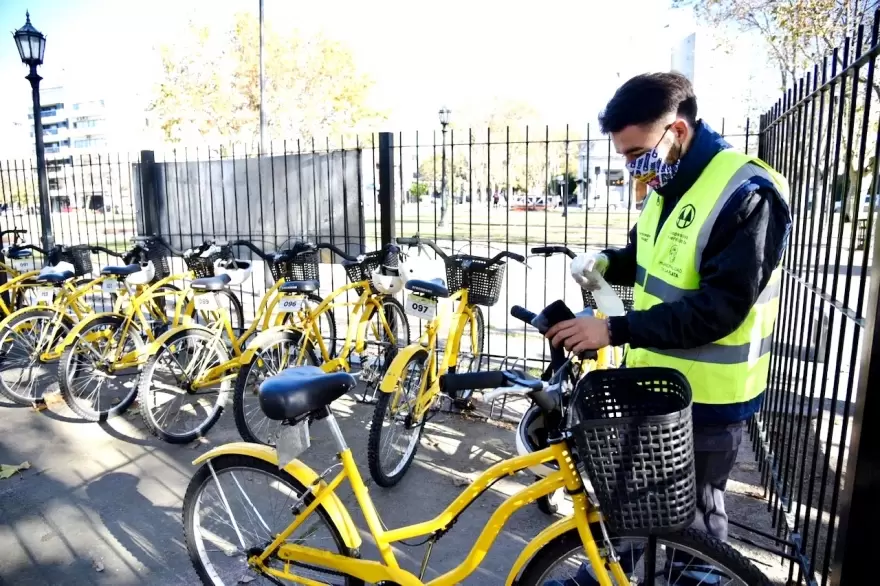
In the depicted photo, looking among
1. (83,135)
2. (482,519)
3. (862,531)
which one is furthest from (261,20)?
(83,135)

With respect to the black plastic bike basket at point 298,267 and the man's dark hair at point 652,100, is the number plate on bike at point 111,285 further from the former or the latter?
the man's dark hair at point 652,100

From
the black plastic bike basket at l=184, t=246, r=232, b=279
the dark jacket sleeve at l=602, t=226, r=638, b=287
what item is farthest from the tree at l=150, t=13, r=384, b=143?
the dark jacket sleeve at l=602, t=226, r=638, b=287

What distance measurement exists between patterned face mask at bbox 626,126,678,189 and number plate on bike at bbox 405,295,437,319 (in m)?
2.38

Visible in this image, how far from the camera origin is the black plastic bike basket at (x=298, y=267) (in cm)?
536

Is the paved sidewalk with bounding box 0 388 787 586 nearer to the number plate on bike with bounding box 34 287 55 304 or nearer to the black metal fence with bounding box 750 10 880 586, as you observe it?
the black metal fence with bounding box 750 10 880 586

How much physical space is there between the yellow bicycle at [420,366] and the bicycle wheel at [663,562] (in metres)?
1.44

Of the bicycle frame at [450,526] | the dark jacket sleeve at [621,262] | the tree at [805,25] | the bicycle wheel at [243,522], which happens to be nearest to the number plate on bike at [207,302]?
the bicycle wheel at [243,522]

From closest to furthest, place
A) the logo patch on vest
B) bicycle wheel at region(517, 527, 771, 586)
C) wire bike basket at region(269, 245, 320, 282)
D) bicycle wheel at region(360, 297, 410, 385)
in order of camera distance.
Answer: bicycle wheel at region(517, 527, 771, 586) < the logo patch on vest < bicycle wheel at region(360, 297, 410, 385) < wire bike basket at region(269, 245, 320, 282)

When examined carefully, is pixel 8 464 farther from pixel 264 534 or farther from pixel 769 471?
pixel 769 471

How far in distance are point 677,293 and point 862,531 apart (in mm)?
817

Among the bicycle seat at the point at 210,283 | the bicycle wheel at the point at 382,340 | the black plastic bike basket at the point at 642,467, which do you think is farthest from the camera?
the bicycle wheel at the point at 382,340

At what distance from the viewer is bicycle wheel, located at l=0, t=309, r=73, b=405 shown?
16.3ft

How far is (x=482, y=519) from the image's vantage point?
329cm

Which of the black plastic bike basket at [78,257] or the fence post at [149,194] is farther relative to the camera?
the fence post at [149,194]
